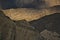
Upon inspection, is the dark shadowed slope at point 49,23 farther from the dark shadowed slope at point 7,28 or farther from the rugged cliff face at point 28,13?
the dark shadowed slope at point 7,28

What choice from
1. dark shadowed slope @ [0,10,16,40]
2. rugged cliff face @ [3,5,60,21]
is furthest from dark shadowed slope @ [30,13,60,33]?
dark shadowed slope @ [0,10,16,40]

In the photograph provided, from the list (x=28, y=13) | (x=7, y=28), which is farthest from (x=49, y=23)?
(x=7, y=28)

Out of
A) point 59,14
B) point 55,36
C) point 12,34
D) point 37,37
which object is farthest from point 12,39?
point 59,14

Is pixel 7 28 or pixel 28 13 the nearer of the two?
pixel 7 28

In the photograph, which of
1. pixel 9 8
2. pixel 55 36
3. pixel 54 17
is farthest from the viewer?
pixel 9 8

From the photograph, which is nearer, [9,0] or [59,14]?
[59,14]

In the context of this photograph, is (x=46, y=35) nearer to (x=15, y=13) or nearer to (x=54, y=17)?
(x=54, y=17)

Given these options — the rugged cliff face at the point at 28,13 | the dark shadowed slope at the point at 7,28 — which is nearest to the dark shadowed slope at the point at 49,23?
the rugged cliff face at the point at 28,13

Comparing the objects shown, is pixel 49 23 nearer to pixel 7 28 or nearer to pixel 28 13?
pixel 28 13
